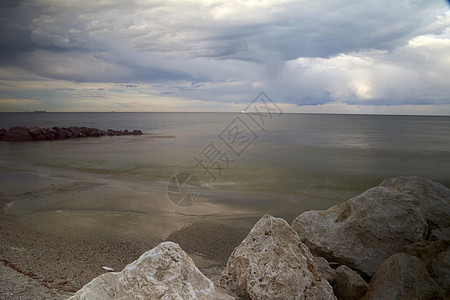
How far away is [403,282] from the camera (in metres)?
3.08

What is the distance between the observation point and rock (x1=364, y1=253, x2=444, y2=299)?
3.02 meters

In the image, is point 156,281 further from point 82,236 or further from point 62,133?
point 62,133

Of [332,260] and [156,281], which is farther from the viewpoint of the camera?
[332,260]

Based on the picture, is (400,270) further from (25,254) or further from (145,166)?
(145,166)

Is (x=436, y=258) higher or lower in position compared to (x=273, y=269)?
lower

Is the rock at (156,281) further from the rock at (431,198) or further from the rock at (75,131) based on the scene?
the rock at (75,131)

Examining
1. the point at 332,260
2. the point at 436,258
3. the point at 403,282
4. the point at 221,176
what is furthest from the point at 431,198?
the point at 221,176

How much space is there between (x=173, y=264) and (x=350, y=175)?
46.6 ft

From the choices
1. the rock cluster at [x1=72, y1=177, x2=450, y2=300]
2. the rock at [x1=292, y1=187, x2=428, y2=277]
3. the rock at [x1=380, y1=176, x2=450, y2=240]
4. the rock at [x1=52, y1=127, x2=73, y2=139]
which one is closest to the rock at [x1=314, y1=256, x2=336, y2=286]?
the rock cluster at [x1=72, y1=177, x2=450, y2=300]

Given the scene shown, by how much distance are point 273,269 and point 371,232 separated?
2.12m

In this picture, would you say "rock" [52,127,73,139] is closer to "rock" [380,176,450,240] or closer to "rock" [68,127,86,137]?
"rock" [68,127,86,137]

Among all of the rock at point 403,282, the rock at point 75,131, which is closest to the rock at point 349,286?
the rock at point 403,282

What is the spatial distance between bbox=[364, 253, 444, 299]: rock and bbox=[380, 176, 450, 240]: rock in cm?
156

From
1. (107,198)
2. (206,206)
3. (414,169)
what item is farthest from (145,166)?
(414,169)
